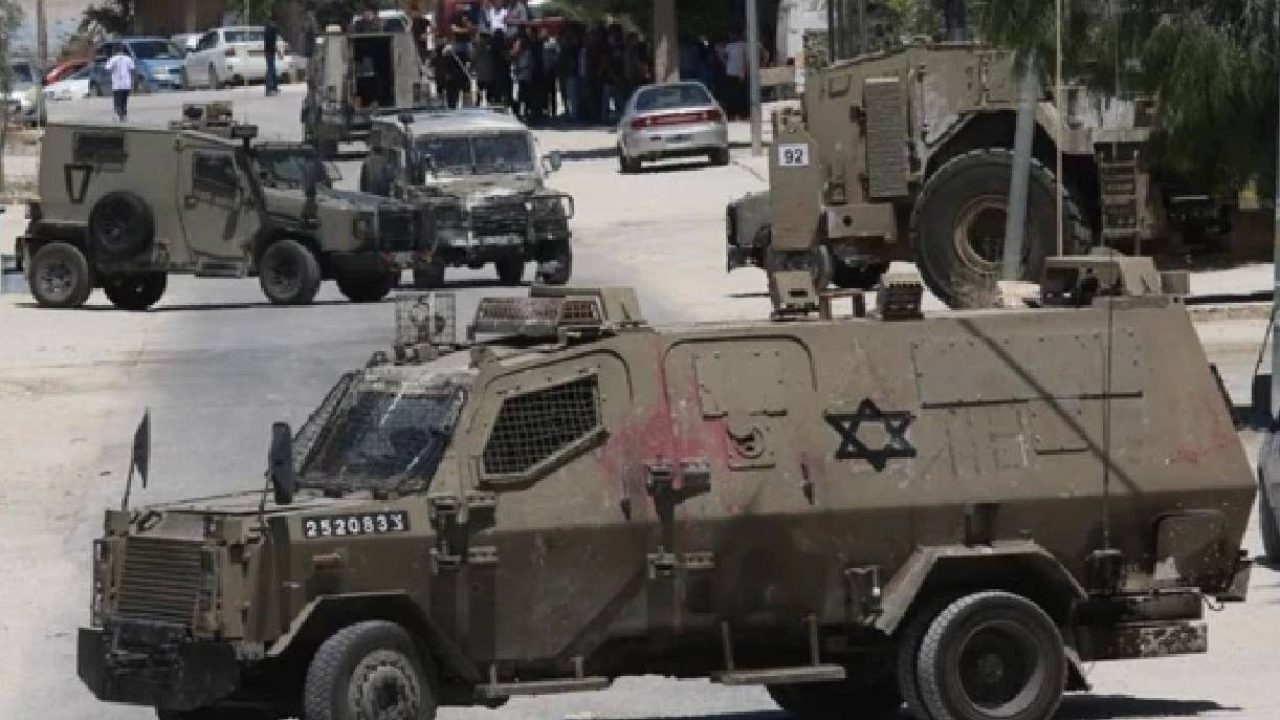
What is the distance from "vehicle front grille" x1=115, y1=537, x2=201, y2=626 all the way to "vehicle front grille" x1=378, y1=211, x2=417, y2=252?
72.3 ft

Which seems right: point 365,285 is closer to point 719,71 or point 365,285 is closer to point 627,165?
point 627,165

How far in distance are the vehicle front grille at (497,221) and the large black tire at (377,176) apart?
190 cm

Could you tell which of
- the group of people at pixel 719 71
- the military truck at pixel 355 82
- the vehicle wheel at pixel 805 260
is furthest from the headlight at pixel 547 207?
the group of people at pixel 719 71

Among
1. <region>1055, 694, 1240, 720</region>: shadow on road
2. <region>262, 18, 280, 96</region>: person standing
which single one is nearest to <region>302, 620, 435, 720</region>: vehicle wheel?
<region>1055, 694, 1240, 720</region>: shadow on road

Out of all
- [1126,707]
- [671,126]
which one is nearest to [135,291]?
[671,126]

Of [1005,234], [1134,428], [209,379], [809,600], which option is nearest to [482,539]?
[809,600]

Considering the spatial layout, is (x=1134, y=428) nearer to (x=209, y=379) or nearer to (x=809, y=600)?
(x=809, y=600)

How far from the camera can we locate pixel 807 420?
1260 centimetres

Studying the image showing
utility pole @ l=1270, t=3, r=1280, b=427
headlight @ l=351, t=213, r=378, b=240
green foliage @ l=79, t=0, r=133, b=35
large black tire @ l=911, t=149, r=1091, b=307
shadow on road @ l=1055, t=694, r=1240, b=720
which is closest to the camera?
shadow on road @ l=1055, t=694, r=1240, b=720

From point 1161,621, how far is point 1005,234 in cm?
1679

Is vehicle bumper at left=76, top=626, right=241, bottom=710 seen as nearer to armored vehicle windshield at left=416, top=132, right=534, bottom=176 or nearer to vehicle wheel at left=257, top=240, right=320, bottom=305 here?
vehicle wheel at left=257, top=240, right=320, bottom=305

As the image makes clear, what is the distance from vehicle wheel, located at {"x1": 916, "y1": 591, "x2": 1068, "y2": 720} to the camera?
40.7 ft

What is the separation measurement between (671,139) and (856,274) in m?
20.3

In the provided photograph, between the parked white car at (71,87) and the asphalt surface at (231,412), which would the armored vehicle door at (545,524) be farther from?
the parked white car at (71,87)
